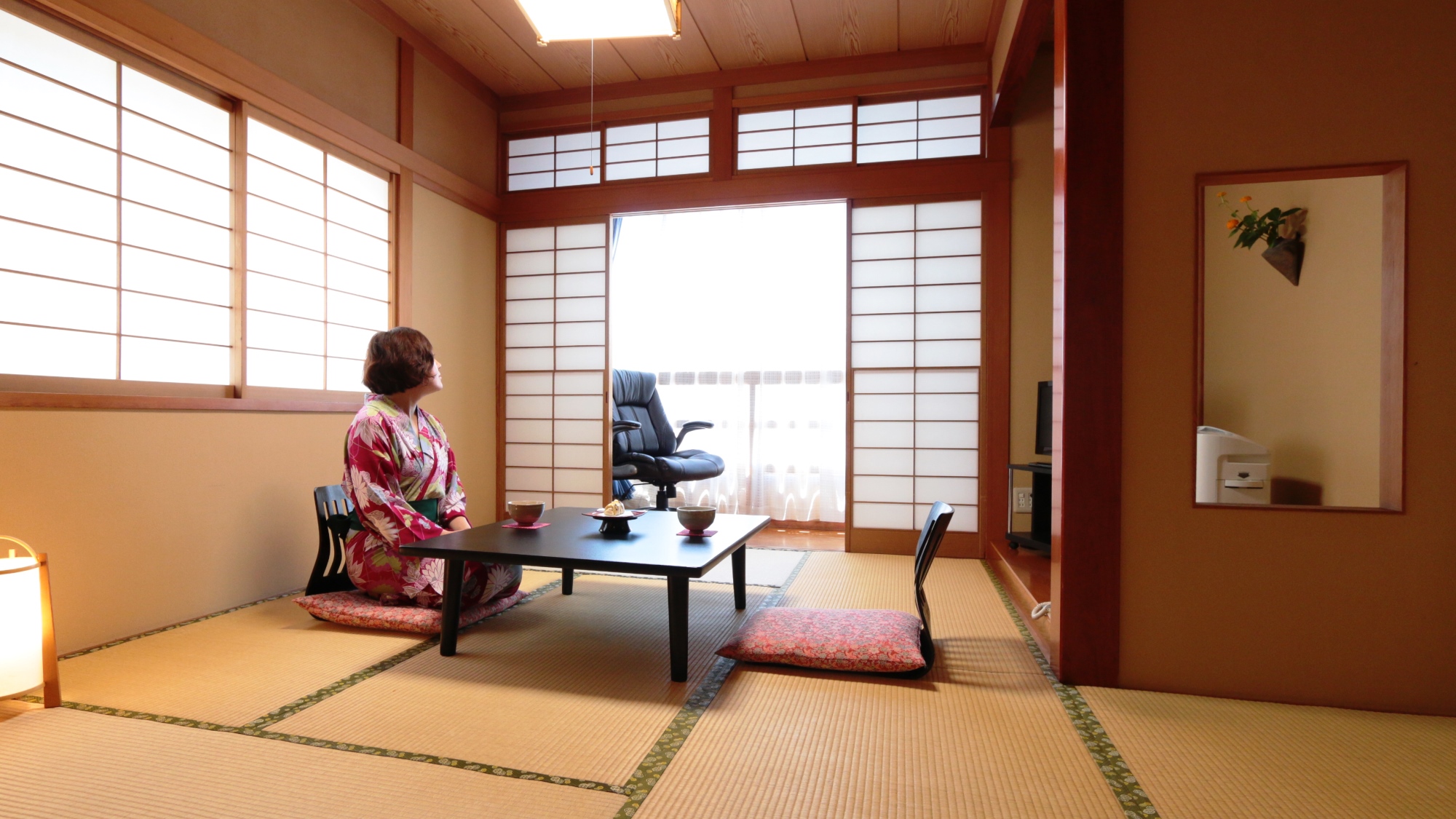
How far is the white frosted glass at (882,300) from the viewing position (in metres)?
4.46

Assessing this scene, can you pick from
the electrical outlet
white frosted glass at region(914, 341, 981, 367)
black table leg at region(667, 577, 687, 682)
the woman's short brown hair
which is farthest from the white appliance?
the woman's short brown hair

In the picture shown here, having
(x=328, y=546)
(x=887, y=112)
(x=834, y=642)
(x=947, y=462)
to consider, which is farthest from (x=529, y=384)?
(x=834, y=642)

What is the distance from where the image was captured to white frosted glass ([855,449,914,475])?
14.6 feet

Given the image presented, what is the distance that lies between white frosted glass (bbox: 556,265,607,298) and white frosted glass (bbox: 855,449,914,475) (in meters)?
2.10

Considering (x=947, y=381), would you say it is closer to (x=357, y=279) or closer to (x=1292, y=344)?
(x=1292, y=344)

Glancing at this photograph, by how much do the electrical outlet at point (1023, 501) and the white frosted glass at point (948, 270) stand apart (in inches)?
51.0

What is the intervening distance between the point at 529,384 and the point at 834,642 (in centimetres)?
344

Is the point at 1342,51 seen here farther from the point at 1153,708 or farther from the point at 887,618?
the point at 887,618

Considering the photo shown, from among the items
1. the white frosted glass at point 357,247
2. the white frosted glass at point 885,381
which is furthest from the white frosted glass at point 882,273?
the white frosted glass at point 357,247

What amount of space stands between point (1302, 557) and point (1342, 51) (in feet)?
4.81

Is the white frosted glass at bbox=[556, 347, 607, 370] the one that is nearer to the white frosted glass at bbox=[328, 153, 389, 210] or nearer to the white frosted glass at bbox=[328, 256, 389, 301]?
the white frosted glass at bbox=[328, 256, 389, 301]

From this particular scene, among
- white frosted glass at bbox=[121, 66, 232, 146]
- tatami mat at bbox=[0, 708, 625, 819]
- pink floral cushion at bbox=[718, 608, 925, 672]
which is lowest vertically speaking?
tatami mat at bbox=[0, 708, 625, 819]

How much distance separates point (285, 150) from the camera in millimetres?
3342

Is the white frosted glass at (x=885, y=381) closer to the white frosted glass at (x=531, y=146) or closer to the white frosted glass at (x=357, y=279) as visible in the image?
the white frosted glass at (x=531, y=146)
